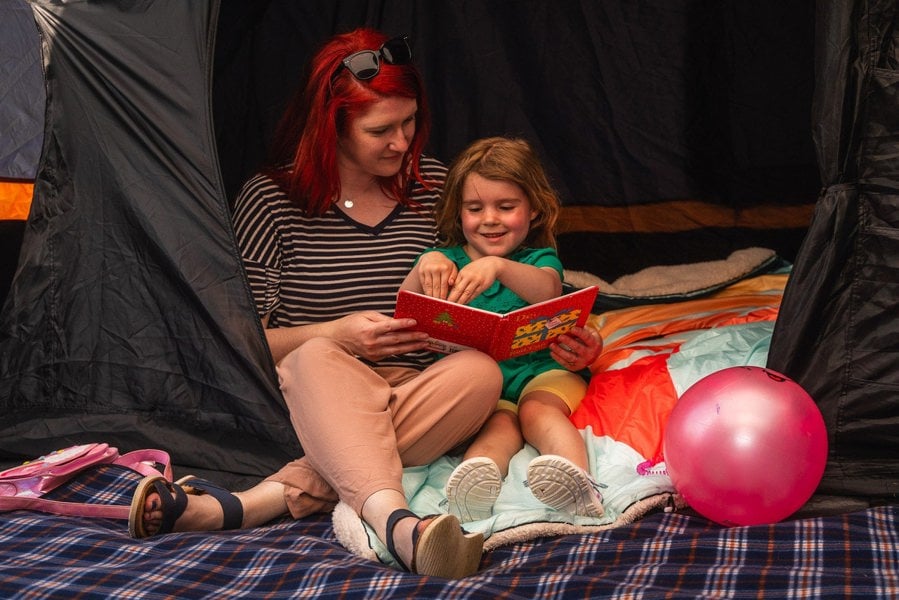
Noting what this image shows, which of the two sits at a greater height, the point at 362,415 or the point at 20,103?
the point at 20,103

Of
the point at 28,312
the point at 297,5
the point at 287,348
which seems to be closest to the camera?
the point at 287,348

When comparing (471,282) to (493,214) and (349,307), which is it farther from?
(349,307)

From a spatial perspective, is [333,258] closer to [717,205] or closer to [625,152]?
[625,152]

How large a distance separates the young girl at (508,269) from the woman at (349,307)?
78mm

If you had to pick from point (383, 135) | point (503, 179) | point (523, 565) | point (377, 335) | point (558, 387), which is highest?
point (383, 135)

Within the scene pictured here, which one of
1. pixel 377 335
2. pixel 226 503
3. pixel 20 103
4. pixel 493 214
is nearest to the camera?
pixel 226 503

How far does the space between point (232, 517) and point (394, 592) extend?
19.8 inches

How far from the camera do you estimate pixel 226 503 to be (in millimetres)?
2104

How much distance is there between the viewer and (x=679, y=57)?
3125 millimetres

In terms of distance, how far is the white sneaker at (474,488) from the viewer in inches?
77.8

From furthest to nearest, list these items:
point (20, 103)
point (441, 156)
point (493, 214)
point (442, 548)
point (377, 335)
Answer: point (441, 156) → point (20, 103) → point (493, 214) → point (377, 335) → point (442, 548)

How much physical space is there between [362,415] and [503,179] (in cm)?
61

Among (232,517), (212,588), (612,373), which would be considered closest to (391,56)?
(612,373)

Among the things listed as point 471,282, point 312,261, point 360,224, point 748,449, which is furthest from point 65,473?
point 748,449
